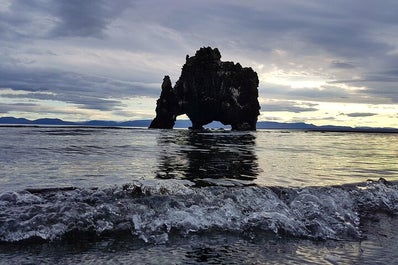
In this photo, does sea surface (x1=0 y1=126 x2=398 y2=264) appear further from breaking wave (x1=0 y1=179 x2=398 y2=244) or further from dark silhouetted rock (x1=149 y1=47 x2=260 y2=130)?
dark silhouetted rock (x1=149 y1=47 x2=260 y2=130)

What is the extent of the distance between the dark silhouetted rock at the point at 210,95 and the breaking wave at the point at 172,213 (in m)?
120

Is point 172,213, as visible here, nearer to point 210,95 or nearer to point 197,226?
point 197,226

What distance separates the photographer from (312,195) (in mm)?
10969

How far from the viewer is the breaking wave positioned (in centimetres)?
762

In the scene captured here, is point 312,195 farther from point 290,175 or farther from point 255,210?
point 290,175

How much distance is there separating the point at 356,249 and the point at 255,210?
3008 mm

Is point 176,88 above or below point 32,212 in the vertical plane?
above

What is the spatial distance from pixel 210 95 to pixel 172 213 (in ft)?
411

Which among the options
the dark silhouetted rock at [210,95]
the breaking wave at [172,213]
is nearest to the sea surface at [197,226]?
the breaking wave at [172,213]

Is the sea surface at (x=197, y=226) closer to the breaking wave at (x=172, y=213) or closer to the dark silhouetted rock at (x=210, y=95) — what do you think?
the breaking wave at (x=172, y=213)

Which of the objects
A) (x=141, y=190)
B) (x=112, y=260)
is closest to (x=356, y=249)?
(x=112, y=260)

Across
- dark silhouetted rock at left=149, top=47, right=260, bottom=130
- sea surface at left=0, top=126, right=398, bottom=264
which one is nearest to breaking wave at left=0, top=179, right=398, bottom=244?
sea surface at left=0, top=126, right=398, bottom=264

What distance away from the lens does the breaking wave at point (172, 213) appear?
25.0 ft

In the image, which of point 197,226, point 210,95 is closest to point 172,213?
point 197,226
